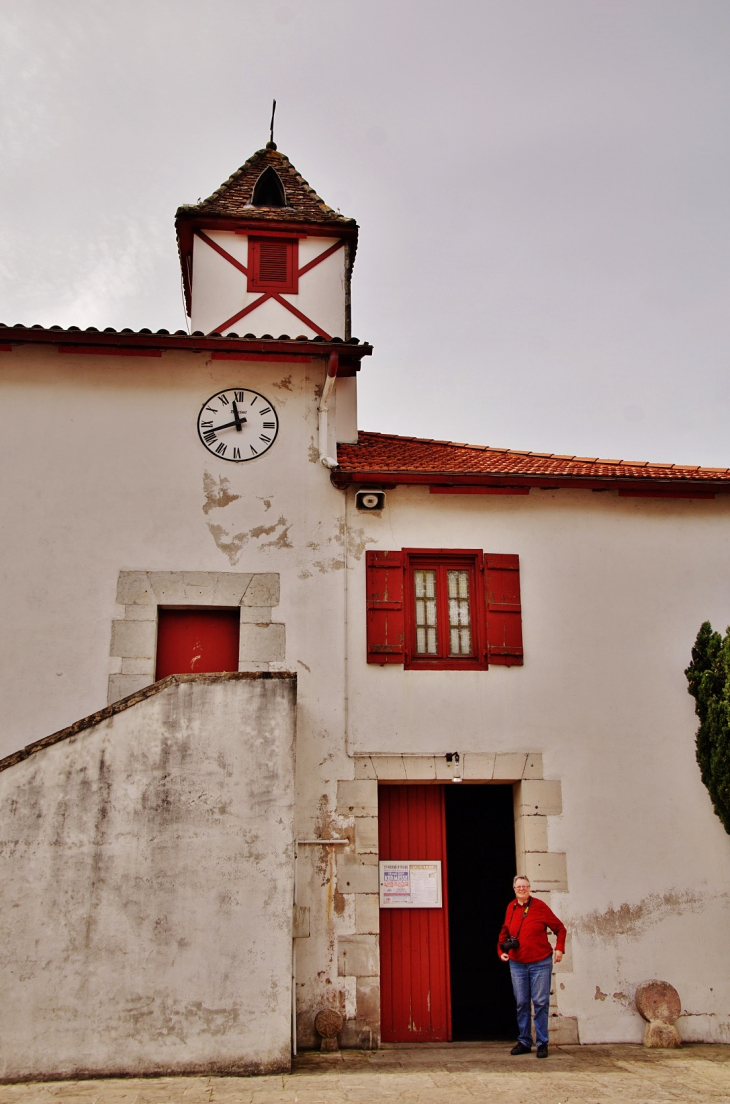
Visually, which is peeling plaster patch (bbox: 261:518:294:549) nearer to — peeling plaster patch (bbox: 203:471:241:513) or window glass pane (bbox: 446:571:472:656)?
peeling plaster patch (bbox: 203:471:241:513)

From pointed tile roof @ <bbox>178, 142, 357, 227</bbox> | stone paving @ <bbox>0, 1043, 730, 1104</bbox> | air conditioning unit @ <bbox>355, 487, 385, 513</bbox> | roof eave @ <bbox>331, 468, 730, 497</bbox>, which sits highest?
pointed tile roof @ <bbox>178, 142, 357, 227</bbox>

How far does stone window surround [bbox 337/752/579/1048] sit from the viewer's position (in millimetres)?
8273

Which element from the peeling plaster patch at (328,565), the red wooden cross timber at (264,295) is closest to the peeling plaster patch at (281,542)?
the peeling plaster patch at (328,565)

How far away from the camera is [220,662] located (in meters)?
9.17

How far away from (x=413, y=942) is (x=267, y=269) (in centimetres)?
812

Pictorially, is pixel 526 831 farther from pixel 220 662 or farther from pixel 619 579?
pixel 220 662


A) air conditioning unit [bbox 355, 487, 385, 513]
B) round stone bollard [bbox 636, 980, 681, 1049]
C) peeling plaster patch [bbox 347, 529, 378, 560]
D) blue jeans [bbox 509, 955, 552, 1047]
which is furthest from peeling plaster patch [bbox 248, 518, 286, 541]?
round stone bollard [bbox 636, 980, 681, 1049]

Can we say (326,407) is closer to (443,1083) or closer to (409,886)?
(409,886)

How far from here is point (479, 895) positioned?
10.8 m

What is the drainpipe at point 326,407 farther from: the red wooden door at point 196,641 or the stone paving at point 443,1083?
the stone paving at point 443,1083

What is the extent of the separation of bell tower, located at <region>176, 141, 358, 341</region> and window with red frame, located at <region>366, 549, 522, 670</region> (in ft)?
11.9

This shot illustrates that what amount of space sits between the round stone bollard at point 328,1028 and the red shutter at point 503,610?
139 inches

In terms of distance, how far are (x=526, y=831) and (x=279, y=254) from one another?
7.67 m

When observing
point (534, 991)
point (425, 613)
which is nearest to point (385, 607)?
point (425, 613)
